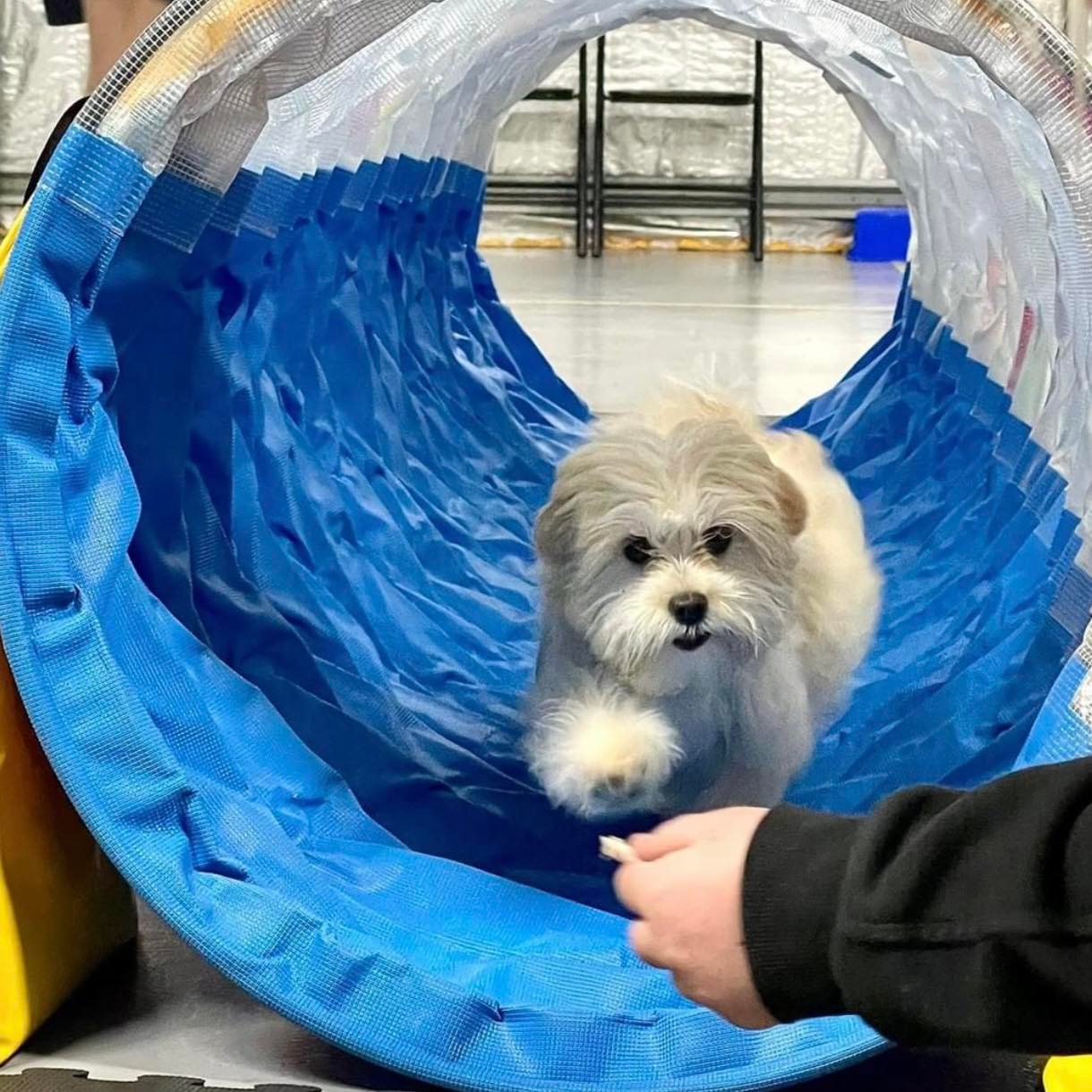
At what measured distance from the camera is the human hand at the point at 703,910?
1.07 m

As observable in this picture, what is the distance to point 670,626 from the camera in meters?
2.01

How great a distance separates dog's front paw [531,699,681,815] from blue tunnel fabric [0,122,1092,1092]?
0.14 m

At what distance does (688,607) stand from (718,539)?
142 mm

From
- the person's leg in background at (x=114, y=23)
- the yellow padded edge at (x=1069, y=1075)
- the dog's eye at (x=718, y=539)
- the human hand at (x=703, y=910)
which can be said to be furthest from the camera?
the person's leg in background at (x=114, y=23)

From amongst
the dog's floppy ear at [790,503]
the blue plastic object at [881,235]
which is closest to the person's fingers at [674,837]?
the dog's floppy ear at [790,503]

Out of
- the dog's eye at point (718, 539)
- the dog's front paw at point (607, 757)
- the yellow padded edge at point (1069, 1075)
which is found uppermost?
the dog's eye at point (718, 539)

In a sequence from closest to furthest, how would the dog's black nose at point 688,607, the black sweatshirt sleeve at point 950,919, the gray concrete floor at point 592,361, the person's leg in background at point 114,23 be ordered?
1. the black sweatshirt sleeve at point 950,919
2. the gray concrete floor at point 592,361
3. the dog's black nose at point 688,607
4. the person's leg in background at point 114,23

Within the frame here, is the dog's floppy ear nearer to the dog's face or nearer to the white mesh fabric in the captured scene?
the dog's face

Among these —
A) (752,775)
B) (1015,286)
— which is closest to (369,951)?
(752,775)

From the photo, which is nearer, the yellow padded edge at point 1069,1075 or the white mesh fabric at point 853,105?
the yellow padded edge at point 1069,1075

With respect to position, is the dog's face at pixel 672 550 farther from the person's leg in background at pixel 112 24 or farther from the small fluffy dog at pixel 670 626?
the person's leg in background at pixel 112 24

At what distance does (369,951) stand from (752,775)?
0.70 metres

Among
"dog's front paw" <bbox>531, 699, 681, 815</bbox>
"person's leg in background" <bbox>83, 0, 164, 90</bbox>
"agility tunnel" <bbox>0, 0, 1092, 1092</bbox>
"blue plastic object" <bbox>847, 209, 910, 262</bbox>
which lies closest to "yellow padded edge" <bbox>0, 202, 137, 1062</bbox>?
"agility tunnel" <bbox>0, 0, 1092, 1092</bbox>

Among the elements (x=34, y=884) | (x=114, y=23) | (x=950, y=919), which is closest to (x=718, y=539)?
(x=34, y=884)
